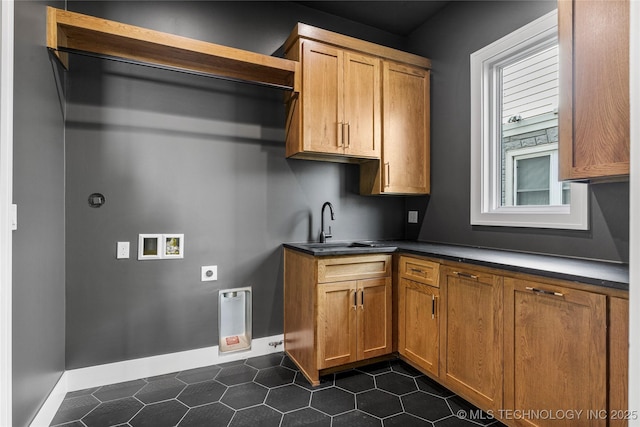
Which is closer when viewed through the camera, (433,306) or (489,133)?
(433,306)

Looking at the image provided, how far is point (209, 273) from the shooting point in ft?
8.59

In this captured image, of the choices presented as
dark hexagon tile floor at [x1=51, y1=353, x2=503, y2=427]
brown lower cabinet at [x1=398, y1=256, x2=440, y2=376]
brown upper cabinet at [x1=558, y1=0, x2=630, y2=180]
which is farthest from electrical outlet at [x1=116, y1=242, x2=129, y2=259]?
brown upper cabinet at [x1=558, y1=0, x2=630, y2=180]

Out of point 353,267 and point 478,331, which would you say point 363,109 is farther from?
point 478,331

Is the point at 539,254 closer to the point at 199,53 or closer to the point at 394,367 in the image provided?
the point at 394,367

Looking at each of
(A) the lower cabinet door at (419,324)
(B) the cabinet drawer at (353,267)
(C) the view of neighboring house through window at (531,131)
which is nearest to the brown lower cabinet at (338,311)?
(B) the cabinet drawer at (353,267)

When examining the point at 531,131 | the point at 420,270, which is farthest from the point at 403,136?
the point at 420,270

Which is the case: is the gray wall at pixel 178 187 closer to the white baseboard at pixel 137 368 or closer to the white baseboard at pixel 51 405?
the white baseboard at pixel 137 368

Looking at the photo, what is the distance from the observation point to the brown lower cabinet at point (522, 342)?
137 centimetres

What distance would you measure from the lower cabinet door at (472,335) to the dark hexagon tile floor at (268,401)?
0.56ft

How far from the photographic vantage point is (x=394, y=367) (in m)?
2.59

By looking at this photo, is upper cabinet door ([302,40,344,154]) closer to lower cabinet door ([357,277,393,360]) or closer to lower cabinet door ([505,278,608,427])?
lower cabinet door ([357,277,393,360])

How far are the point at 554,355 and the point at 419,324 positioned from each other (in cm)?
94

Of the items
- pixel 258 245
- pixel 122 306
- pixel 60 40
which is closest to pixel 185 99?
pixel 60 40

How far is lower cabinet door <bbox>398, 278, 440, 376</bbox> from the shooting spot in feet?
7.42
